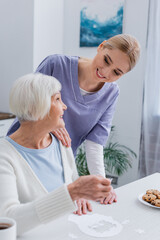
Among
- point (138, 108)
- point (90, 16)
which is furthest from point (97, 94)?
point (90, 16)

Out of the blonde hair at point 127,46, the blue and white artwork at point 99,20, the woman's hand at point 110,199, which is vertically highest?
the blue and white artwork at point 99,20

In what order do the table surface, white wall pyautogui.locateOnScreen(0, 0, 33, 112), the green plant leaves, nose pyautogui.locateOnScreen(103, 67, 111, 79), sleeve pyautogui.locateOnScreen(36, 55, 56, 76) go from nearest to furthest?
the table surface → nose pyautogui.locateOnScreen(103, 67, 111, 79) → sleeve pyautogui.locateOnScreen(36, 55, 56, 76) → the green plant leaves → white wall pyautogui.locateOnScreen(0, 0, 33, 112)

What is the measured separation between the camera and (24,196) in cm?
130

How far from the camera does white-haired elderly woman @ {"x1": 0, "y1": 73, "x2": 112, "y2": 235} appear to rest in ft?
3.59

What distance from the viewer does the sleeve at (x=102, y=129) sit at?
188 cm

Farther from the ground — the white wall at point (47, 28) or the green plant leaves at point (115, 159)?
the white wall at point (47, 28)

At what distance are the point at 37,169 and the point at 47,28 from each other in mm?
2408

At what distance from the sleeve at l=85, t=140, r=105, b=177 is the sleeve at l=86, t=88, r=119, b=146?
1.2 inches

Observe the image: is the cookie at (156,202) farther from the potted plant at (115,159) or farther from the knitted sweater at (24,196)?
the potted plant at (115,159)

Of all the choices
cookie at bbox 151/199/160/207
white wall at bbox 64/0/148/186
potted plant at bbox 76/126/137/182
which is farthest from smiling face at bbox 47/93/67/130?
white wall at bbox 64/0/148/186

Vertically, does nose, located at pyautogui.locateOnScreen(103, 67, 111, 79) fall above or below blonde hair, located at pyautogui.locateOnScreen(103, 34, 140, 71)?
below

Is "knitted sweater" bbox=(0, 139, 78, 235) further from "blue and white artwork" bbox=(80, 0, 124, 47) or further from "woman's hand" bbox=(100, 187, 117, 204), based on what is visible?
"blue and white artwork" bbox=(80, 0, 124, 47)

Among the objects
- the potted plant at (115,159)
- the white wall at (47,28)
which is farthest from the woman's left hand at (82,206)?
the white wall at (47,28)

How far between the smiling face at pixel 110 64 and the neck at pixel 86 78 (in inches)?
5.5
